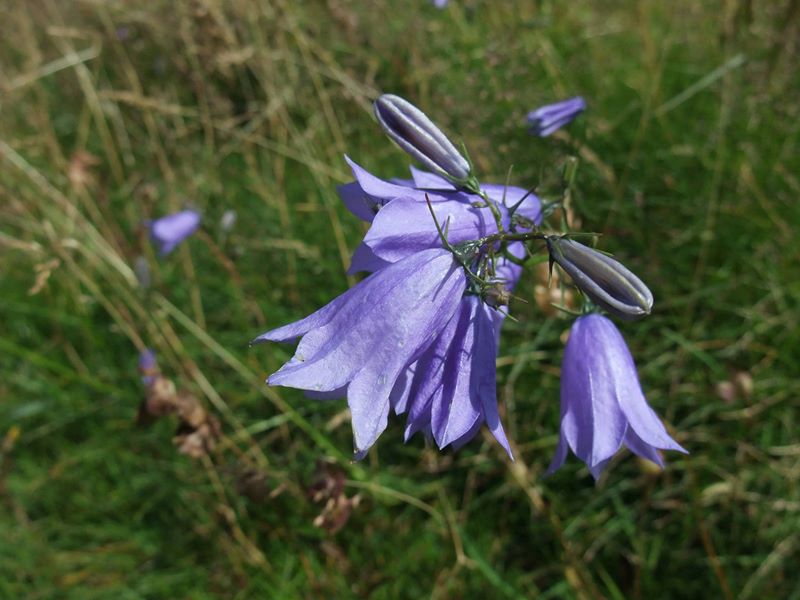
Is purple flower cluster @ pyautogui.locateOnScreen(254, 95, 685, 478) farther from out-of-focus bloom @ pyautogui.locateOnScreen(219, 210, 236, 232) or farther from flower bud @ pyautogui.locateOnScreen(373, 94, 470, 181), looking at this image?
out-of-focus bloom @ pyautogui.locateOnScreen(219, 210, 236, 232)

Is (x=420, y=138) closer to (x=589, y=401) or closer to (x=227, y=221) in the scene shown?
(x=589, y=401)

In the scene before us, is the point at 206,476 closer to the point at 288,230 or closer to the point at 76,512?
the point at 76,512

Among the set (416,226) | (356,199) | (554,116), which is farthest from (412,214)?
(554,116)

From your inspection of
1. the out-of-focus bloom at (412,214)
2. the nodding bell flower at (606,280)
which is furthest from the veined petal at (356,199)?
the nodding bell flower at (606,280)

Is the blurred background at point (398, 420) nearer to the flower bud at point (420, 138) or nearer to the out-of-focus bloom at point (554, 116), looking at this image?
the out-of-focus bloom at point (554, 116)

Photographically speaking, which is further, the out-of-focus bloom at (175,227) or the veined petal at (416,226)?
the out-of-focus bloom at (175,227)

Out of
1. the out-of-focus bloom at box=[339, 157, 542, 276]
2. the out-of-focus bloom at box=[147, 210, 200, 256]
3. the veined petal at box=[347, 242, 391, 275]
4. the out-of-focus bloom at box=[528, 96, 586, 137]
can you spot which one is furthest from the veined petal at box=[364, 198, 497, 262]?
the out-of-focus bloom at box=[147, 210, 200, 256]
